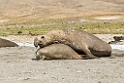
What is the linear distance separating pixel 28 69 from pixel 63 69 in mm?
986

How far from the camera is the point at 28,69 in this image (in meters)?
11.6

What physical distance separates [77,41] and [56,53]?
0.93 m

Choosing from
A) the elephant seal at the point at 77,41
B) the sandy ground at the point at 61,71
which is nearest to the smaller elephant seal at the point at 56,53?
the elephant seal at the point at 77,41

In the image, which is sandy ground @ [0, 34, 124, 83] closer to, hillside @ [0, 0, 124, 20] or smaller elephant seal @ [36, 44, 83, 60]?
smaller elephant seal @ [36, 44, 83, 60]

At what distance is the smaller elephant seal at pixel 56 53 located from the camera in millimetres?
14102

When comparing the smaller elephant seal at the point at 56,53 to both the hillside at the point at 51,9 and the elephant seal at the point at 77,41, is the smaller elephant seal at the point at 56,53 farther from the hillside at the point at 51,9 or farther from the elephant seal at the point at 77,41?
the hillside at the point at 51,9

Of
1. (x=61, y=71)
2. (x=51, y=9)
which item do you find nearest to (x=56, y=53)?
(x=61, y=71)

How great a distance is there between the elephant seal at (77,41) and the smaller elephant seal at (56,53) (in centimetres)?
28

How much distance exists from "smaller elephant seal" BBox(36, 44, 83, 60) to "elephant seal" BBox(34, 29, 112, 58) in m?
0.28

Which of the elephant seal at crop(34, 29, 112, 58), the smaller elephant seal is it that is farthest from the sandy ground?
the elephant seal at crop(34, 29, 112, 58)

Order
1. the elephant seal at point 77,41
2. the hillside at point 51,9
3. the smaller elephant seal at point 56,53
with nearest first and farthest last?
the smaller elephant seal at point 56,53 → the elephant seal at point 77,41 → the hillside at point 51,9

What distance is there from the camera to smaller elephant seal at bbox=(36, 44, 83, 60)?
14.1 metres

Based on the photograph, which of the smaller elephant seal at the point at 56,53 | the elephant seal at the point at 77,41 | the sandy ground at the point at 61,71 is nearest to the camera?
the sandy ground at the point at 61,71

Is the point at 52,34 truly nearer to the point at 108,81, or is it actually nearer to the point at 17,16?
the point at 108,81
